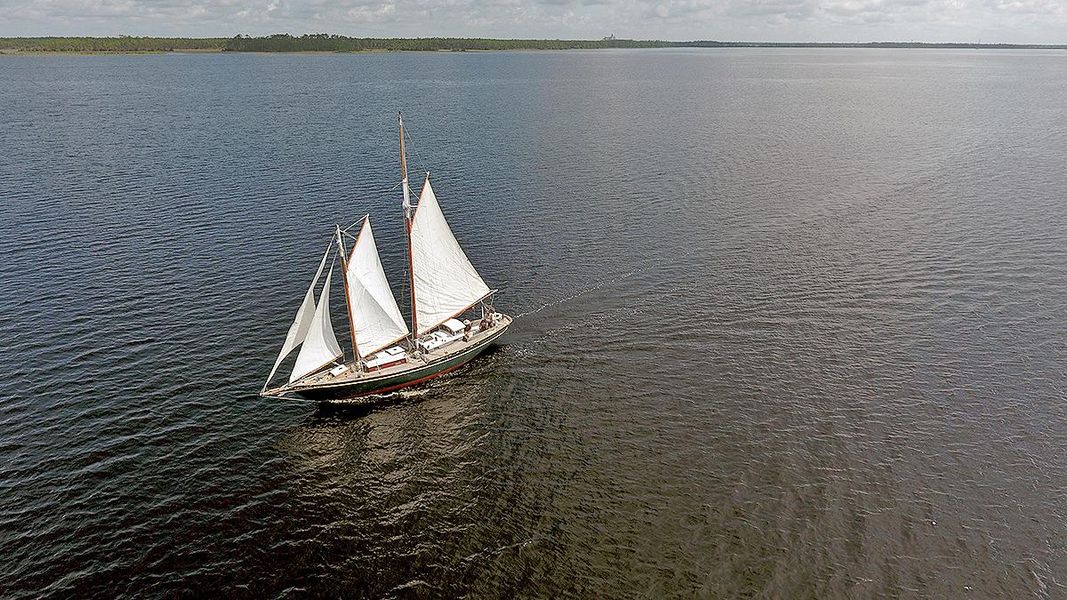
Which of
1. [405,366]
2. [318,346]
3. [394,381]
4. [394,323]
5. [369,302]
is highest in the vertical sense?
[369,302]

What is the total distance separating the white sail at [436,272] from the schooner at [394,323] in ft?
0.34

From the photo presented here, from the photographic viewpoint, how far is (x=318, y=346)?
55562 millimetres

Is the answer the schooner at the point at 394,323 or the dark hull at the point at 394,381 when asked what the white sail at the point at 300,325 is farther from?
the dark hull at the point at 394,381

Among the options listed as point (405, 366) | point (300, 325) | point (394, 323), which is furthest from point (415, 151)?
point (300, 325)

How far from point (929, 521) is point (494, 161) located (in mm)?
115950

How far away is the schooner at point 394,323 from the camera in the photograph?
54562 millimetres

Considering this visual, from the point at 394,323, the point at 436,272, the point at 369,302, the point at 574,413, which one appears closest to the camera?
the point at 574,413

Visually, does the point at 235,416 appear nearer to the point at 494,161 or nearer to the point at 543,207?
the point at 543,207

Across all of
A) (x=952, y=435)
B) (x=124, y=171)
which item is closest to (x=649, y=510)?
(x=952, y=435)

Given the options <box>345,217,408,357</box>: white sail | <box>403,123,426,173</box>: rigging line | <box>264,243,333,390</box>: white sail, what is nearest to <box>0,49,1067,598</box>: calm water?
<box>264,243,333,390</box>: white sail

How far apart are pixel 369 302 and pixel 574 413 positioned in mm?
21241

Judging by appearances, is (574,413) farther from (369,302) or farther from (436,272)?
(369,302)

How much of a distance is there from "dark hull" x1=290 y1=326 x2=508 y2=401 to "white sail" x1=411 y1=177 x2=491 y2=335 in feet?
18.0

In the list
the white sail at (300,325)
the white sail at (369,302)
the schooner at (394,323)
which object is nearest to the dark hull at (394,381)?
the schooner at (394,323)
